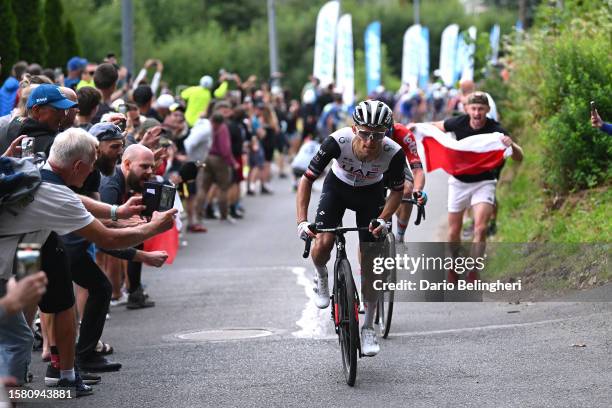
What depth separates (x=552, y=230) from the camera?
13797 mm

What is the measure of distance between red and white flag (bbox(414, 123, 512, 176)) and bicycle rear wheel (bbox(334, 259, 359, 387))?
4.14 metres

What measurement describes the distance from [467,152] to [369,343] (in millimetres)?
4349

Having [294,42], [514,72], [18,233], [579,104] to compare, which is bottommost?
[294,42]

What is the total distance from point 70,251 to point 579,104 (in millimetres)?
7274

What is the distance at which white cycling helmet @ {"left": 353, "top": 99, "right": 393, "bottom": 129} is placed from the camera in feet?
29.8

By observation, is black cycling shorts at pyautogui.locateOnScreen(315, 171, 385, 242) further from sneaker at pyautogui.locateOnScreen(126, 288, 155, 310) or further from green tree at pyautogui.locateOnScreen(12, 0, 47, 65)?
green tree at pyautogui.locateOnScreen(12, 0, 47, 65)

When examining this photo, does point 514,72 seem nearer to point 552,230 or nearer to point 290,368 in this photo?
point 552,230

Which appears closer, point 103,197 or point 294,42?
point 103,197

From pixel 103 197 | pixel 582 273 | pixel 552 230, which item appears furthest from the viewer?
pixel 552 230

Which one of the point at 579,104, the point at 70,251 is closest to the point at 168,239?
the point at 70,251

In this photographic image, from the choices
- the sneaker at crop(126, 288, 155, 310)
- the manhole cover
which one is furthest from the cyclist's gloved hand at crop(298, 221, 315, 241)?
the sneaker at crop(126, 288, 155, 310)

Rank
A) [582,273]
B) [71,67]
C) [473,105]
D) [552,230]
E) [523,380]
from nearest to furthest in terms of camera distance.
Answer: [523,380] < [582,273] < [473,105] < [552,230] < [71,67]

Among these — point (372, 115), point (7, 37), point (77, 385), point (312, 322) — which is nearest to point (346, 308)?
point (372, 115)

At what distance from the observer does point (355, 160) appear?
31.7ft
